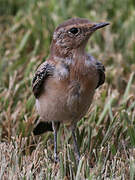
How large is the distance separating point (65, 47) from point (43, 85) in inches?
23.2

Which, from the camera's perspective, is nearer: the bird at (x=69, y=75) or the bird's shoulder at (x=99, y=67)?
the bird at (x=69, y=75)

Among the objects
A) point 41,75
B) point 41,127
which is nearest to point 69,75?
point 41,75

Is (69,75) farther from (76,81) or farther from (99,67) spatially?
(99,67)

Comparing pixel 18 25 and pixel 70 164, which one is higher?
pixel 18 25

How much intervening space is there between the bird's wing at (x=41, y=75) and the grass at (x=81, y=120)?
495mm

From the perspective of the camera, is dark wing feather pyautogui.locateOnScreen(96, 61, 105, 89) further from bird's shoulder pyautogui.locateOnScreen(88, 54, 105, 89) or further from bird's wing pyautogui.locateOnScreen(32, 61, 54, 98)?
bird's wing pyautogui.locateOnScreen(32, 61, 54, 98)

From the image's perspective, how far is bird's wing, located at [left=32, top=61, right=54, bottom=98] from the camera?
18.9 feet

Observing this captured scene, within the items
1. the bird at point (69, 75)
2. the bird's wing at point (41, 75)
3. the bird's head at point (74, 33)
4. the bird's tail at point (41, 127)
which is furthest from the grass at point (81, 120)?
the bird's head at point (74, 33)

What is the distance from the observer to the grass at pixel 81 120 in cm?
503

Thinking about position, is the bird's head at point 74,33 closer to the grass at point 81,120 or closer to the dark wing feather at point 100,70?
the dark wing feather at point 100,70

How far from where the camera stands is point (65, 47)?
5.72 metres

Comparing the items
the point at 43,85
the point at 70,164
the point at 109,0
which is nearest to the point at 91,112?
the point at 43,85

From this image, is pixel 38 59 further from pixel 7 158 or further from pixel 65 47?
pixel 7 158

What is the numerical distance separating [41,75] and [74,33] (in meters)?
0.69
